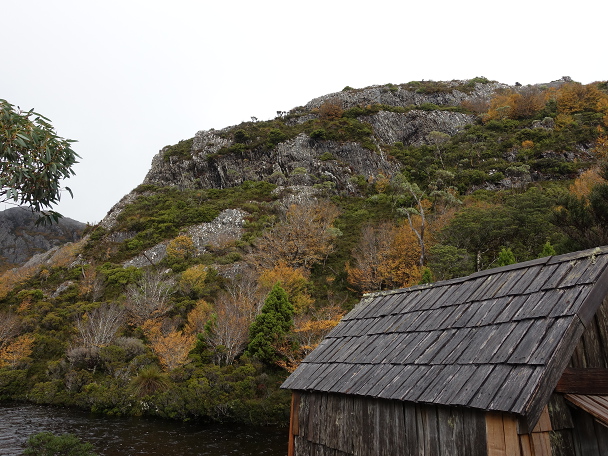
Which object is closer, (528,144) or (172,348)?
(172,348)

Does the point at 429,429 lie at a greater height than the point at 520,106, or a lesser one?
lesser

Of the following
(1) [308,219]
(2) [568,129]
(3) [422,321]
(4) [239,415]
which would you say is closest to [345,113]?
(2) [568,129]

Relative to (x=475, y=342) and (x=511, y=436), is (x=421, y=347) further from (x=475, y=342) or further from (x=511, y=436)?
(x=511, y=436)

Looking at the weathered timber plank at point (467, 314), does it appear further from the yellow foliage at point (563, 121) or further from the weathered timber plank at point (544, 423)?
the yellow foliage at point (563, 121)

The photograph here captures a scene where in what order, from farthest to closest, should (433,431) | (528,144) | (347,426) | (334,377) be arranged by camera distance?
(528,144) → (334,377) → (347,426) → (433,431)

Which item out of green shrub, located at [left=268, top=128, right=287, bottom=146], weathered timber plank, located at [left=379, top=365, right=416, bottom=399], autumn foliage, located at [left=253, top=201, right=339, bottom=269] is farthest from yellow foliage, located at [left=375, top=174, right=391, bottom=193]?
weathered timber plank, located at [left=379, top=365, right=416, bottom=399]

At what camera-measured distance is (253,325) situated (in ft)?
→ 89.5

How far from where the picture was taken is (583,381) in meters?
5.17

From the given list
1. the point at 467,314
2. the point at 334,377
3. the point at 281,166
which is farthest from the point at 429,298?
the point at 281,166

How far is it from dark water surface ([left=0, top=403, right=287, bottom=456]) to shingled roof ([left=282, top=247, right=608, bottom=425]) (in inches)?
468

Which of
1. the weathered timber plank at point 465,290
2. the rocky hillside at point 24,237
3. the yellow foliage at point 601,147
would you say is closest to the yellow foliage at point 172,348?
the weathered timber plank at point 465,290

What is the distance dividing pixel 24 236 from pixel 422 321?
406ft

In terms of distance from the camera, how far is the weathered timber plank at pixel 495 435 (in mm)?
4941

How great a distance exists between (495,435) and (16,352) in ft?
135
